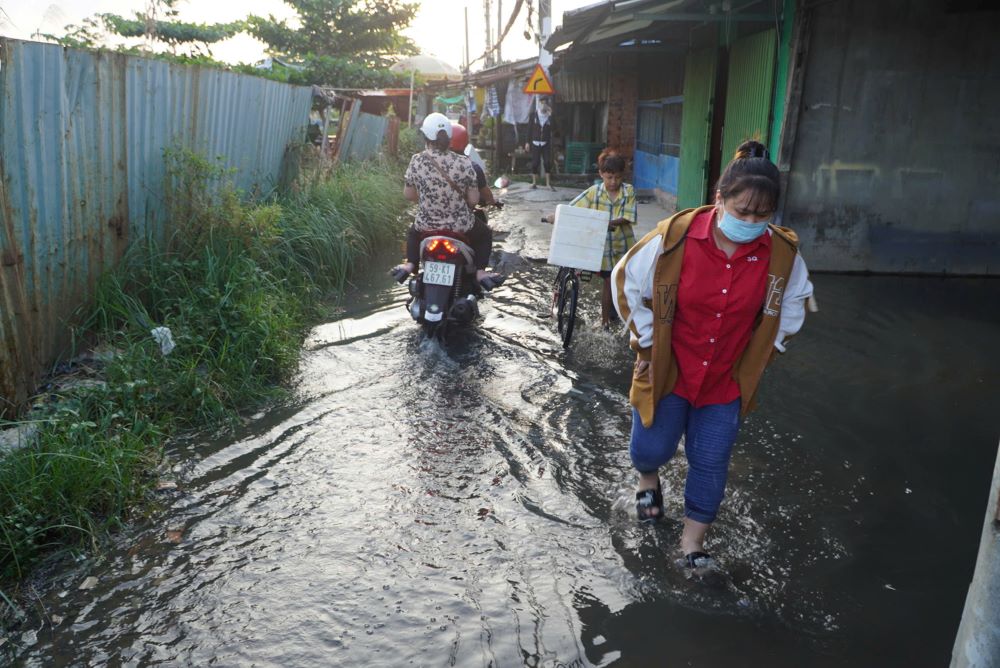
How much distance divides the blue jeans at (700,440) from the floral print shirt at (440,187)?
3742mm

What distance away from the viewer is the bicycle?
6.66 meters

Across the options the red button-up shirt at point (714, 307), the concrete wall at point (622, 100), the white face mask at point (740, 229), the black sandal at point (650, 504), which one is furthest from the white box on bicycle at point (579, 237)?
the concrete wall at point (622, 100)

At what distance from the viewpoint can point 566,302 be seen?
6934mm

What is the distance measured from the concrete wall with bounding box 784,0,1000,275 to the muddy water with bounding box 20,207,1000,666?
3408 millimetres

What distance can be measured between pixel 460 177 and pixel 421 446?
291 centimetres

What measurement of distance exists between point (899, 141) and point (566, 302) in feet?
15.9

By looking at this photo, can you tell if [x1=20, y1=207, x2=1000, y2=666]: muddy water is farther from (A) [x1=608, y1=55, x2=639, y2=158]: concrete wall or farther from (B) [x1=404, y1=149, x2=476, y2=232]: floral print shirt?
(A) [x1=608, y1=55, x2=639, y2=158]: concrete wall

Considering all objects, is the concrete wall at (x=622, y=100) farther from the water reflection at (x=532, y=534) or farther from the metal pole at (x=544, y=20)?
the water reflection at (x=532, y=534)

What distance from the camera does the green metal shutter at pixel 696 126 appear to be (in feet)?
39.2

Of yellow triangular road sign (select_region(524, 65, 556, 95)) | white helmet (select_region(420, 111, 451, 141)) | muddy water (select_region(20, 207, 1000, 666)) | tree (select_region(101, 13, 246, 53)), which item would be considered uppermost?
tree (select_region(101, 13, 246, 53))

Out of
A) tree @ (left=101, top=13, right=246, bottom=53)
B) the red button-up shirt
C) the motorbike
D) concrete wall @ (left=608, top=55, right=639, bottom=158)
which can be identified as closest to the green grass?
the motorbike

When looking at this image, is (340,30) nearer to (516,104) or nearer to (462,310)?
(516,104)

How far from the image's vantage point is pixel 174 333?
5.34 m

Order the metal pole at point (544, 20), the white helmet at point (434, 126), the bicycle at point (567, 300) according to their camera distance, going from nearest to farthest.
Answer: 1. the bicycle at point (567, 300)
2. the white helmet at point (434, 126)
3. the metal pole at point (544, 20)
